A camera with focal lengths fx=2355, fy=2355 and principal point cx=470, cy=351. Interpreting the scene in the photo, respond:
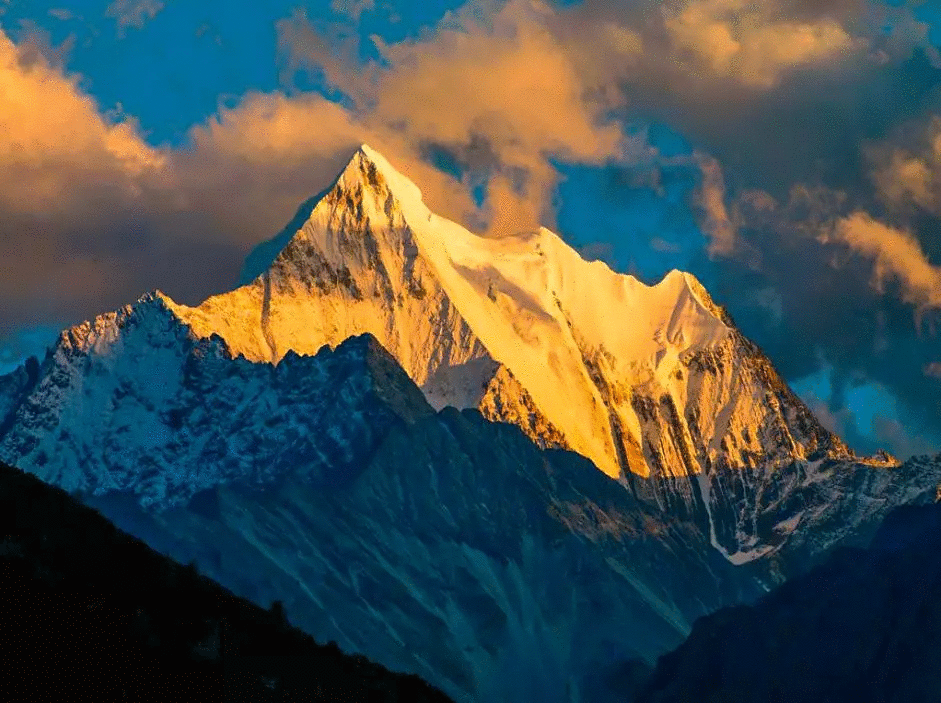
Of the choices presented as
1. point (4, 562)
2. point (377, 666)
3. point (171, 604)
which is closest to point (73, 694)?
point (4, 562)

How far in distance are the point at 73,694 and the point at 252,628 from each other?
2564cm

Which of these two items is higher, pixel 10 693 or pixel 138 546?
pixel 138 546

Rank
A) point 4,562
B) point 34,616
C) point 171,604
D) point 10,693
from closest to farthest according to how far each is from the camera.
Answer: point 10,693 < point 34,616 < point 4,562 < point 171,604

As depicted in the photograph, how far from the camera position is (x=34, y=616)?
95938 mm

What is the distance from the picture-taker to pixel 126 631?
101m

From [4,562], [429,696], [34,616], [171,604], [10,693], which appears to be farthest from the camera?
[429,696]

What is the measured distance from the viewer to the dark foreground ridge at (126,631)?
92.8 m

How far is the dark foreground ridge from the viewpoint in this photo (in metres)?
92.8

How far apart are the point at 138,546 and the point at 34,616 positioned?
21.3 m

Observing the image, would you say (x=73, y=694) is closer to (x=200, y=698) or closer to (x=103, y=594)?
(x=200, y=698)

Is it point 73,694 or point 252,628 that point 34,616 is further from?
point 252,628

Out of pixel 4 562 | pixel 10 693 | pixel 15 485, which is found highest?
pixel 15 485

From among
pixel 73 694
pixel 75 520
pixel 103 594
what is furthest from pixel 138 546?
pixel 73 694

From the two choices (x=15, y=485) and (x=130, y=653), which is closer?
(x=130, y=653)
